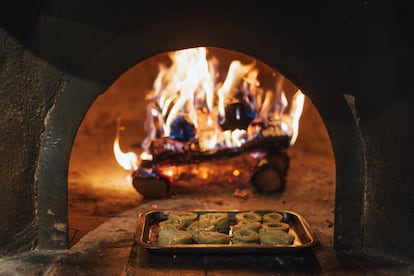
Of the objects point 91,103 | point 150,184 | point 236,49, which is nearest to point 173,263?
point 91,103

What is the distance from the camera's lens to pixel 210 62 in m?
3.96

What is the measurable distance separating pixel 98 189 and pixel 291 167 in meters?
1.50

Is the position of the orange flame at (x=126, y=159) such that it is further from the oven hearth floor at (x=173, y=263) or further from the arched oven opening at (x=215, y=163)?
the oven hearth floor at (x=173, y=263)

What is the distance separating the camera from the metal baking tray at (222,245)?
2621 millimetres

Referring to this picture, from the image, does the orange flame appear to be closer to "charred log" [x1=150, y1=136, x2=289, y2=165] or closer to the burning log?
the burning log

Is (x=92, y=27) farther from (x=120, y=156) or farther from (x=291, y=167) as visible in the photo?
(x=291, y=167)

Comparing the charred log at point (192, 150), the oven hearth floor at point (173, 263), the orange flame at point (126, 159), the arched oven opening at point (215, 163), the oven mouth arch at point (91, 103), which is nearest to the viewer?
the oven hearth floor at point (173, 263)

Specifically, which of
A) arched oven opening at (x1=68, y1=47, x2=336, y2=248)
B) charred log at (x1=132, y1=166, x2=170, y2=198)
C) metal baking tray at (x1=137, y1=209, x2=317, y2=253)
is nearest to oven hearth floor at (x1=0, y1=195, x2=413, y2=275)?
metal baking tray at (x1=137, y1=209, x2=317, y2=253)

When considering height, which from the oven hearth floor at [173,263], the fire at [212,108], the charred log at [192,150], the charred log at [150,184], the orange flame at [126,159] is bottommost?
the oven hearth floor at [173,263]

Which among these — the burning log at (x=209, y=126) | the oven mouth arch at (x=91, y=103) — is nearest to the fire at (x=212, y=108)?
the burning log at (x=209, y=126)

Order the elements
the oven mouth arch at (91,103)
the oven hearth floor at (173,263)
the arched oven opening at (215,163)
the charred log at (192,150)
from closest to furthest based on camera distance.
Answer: the oven hearth floor at (173,263) < the oven mouth arch at (91,103) < the arched oven opening at (215,163) < the charred log at (192,150)

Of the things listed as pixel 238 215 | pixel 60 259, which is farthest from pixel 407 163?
pixel 60 259

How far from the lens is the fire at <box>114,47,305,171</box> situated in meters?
3.69

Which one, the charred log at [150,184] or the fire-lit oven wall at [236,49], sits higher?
the fire-lit oven wall at [236,49]
